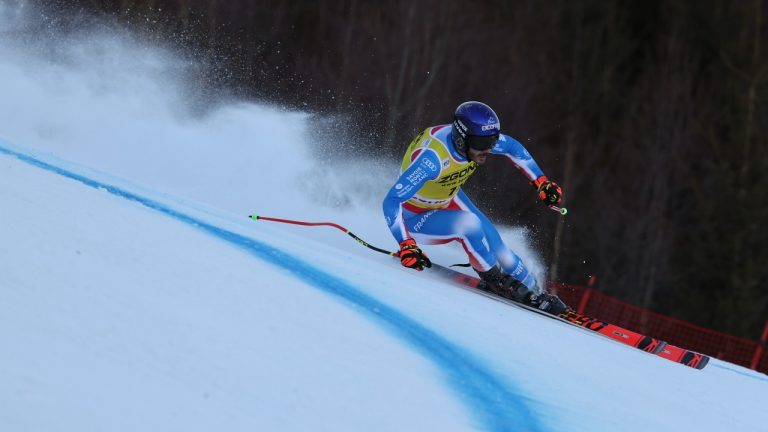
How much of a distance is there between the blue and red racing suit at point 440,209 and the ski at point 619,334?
8.9 inches

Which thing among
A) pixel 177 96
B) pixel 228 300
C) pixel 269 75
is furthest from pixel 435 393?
pixel 269 75

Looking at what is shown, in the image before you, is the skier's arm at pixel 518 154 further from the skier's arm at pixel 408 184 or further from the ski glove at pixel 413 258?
the ski glove at pixel 413 258

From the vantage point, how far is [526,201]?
16.6 m

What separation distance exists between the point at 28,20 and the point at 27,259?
6.72 metres

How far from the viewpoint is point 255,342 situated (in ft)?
12.2

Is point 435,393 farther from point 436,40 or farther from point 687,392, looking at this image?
point 436,40

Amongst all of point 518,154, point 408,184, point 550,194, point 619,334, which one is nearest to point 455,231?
point 408,184

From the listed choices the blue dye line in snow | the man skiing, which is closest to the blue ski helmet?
the man skiing

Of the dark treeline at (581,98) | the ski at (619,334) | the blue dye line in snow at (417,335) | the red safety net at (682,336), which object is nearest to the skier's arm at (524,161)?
the ski at (619,334)

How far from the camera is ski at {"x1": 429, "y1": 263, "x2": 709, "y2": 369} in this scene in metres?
5.91

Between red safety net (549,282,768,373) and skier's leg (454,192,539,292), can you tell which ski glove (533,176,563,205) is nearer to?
skier's leg (454,192,539,292)

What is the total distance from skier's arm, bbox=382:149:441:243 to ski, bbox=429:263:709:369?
0.69m

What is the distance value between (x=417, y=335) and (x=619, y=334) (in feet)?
7.34

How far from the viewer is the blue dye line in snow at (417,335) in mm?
3852
